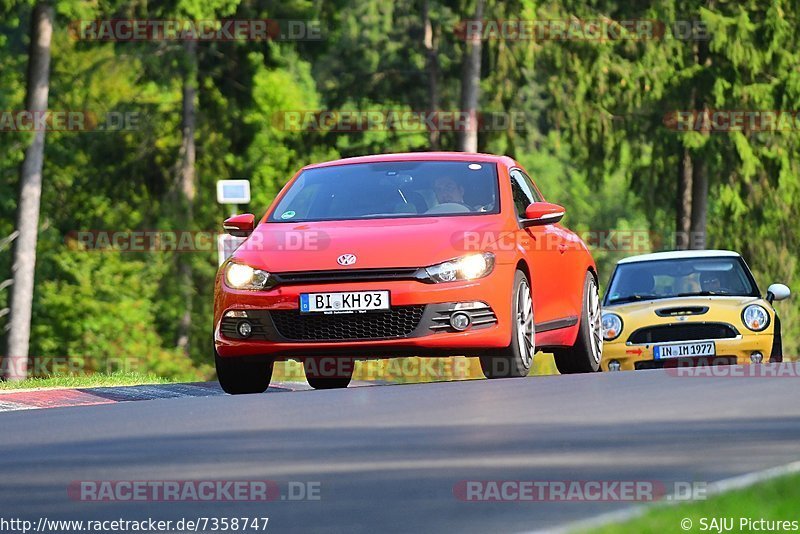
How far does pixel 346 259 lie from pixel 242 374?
1451 mm

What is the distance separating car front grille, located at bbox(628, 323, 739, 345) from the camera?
18984 mm

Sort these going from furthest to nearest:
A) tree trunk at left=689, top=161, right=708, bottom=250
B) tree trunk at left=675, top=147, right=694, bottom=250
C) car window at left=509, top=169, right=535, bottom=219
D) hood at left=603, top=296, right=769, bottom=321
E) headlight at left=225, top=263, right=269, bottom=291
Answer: tree trunk at left=675, top=147, right=694, bottom=250
tree trunk at left=689, top=161, right=708, bottom=250
hood at left=603, top=296, right=769, bottom=321
car window at left=509, top=169, right=535, bottom=219
headlight at left=225, top=263, right=269, bottom=291

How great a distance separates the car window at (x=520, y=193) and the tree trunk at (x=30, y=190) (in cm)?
2059

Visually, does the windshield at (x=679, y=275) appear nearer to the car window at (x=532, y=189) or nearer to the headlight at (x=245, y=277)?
the car window at (x=532, y=189)

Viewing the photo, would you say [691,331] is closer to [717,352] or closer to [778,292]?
[717,352]

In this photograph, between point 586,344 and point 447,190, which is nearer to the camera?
point 447,190

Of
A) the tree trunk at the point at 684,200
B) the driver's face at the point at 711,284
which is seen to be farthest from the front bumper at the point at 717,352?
the tree trunk at the point at 684,200

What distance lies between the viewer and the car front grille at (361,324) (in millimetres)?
13836

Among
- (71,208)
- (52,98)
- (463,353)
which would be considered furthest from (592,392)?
(71,208)

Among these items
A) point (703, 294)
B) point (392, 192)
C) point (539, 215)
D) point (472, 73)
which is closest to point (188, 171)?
point (472, 73)

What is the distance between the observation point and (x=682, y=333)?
62.6 feet

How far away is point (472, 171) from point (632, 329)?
13.7ft

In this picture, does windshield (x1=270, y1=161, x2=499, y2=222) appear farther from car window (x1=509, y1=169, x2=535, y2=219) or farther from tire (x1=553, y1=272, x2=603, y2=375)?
tire (x1=553, y1=272, x2=603, y2=375)

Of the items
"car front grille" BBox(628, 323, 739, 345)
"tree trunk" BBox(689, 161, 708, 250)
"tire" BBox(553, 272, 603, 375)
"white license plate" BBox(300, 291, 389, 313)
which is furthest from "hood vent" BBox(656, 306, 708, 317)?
"tree trunk" BBox(689, 161, 708, 250)
